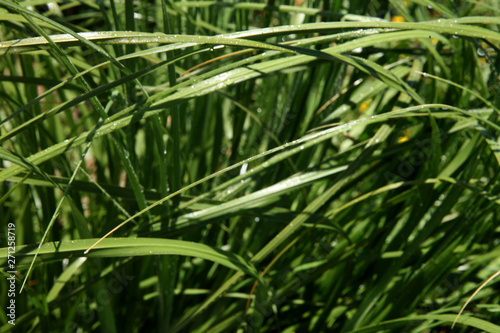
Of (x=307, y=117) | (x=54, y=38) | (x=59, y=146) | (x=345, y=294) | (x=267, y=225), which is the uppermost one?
(x=54, y=38)

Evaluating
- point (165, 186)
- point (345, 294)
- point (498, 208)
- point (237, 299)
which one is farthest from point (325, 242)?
point (165, 186)

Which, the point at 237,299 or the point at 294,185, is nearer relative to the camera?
the point at 294,185

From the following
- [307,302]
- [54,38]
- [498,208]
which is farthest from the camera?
[307,302]

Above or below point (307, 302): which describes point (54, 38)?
above

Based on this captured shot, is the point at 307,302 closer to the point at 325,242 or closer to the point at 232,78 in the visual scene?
the point at 325,242

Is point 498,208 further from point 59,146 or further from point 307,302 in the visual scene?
point 59,146

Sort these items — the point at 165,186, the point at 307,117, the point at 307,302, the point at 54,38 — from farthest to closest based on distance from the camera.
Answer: the point at 307,117 → the point at 307,302 → the point at 165,186 → the point at 54,38
